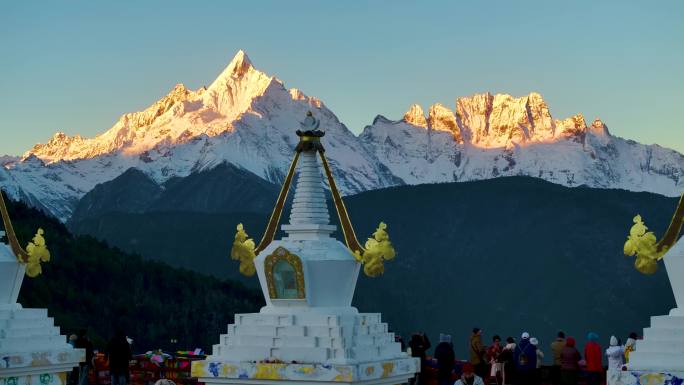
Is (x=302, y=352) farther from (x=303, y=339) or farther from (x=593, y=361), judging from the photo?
(x=593, y=361)

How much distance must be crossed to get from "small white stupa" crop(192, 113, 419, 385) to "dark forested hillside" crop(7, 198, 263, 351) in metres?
71.7

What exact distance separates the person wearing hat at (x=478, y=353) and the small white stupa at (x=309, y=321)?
5.14m

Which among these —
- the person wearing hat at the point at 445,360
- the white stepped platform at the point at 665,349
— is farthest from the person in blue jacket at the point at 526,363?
the white stepped platform at the point at 665,349

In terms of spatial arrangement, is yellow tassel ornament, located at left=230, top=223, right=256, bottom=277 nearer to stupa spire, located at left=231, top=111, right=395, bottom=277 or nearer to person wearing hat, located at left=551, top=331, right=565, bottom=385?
stupa spire, located at left=231, top=111, right=395, bottom=277

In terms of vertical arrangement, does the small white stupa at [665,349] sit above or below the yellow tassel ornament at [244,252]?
below

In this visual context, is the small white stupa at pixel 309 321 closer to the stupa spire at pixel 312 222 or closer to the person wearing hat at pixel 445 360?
the stupa spire at pixel 312 222

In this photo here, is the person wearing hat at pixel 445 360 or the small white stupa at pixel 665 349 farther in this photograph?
the person wearing hat at pixel 445 360

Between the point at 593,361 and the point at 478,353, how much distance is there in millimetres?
4175

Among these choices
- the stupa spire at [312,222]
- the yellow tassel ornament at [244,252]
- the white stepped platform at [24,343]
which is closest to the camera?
A: the stupa spire at [312,222]

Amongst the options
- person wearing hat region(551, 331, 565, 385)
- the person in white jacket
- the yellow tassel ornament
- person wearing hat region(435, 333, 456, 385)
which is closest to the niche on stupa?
the yellow tassel ornament

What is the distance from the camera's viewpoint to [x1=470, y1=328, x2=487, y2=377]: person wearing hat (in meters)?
40.5

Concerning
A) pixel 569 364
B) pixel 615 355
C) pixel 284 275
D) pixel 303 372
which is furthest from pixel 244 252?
pixel 569 364

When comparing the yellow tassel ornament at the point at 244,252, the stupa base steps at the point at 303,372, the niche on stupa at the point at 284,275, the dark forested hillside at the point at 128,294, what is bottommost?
the stupa base steps at the point at 303,372

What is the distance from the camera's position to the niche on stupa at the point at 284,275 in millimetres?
34312
